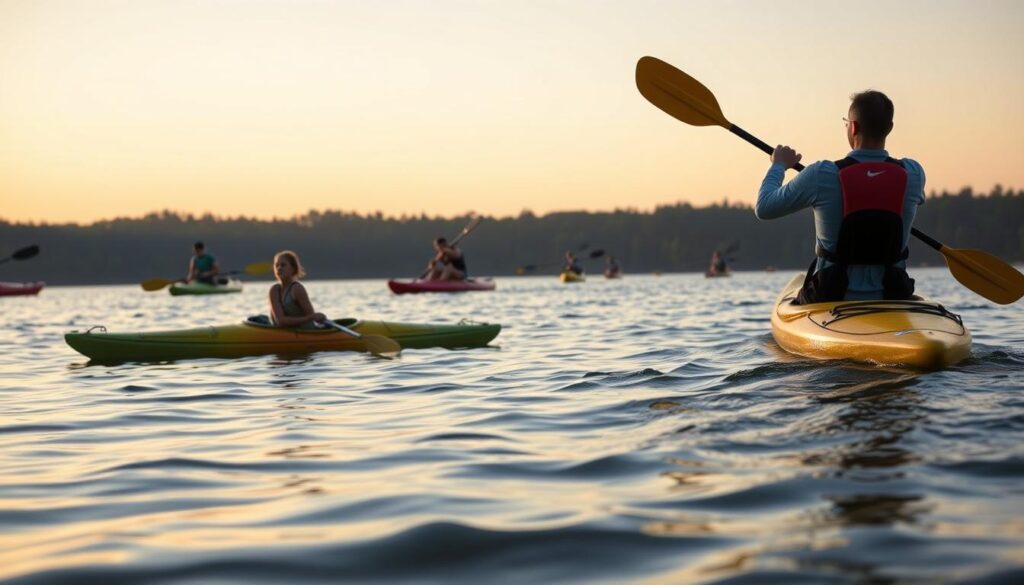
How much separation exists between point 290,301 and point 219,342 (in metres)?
0.69

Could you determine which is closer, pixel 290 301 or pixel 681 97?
pixel 681 97

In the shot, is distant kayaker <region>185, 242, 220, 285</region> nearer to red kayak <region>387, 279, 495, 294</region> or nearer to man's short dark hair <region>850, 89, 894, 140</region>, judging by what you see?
red kayak <region>387, 279, 495, 294</region>

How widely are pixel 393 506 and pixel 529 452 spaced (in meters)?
1.06

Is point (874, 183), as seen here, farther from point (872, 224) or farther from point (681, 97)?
point (681, 97)

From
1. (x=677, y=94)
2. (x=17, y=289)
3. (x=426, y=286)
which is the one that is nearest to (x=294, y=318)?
(x=677, y=94)

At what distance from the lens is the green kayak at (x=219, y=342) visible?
8.57m

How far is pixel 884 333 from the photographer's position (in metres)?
5.37

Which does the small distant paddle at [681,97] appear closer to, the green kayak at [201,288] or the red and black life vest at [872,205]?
the red and black life vest at [872,205]

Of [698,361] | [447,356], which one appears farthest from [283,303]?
[698,361]

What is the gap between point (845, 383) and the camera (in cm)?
502

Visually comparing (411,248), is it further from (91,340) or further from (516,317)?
(91,340)

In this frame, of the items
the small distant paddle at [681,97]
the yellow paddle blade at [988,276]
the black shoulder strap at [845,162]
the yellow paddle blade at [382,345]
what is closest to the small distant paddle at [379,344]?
the yellow paddle blade at [382,345]

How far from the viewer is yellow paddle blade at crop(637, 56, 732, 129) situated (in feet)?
23.9

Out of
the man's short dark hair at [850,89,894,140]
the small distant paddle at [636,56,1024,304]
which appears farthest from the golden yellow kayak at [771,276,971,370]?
the small distant paddle at [636,56,1024,304]
